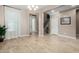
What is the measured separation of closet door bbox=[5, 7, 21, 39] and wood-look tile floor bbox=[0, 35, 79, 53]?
0.75 feet

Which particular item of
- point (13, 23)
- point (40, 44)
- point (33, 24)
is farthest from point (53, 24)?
point (13, 23)

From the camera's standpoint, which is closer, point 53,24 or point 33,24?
point 33,24

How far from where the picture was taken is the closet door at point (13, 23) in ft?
13.2

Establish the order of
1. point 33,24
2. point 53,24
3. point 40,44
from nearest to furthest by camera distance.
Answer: point 40,44 < point 33,24 < point 53,24

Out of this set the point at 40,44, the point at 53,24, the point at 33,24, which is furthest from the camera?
the point at 53,24

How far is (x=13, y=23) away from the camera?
4098mm

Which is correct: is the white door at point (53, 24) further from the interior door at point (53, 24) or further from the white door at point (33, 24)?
the white door at point (33, 24)

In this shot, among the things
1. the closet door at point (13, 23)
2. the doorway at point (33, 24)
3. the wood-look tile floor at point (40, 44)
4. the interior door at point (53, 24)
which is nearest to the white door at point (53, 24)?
the interior door at point (53, 24)

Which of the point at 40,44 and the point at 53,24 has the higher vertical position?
the point at 53,24

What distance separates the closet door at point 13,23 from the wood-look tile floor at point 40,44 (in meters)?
0.23

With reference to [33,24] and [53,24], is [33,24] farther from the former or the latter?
[53,24]

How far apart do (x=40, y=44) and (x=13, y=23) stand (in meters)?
1.32

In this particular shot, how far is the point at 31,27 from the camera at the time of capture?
13.5ft
